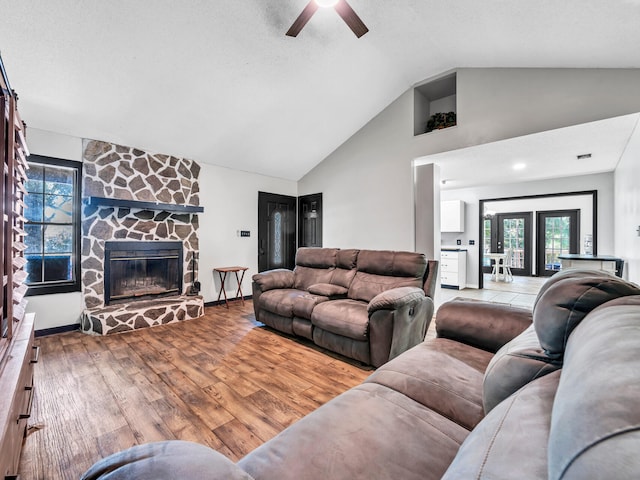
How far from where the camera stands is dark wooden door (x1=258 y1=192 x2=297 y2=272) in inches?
220

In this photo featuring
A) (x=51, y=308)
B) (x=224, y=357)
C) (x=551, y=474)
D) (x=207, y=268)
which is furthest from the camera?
(x=207, y=268)

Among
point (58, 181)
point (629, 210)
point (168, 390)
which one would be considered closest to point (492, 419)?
point (168, 390)

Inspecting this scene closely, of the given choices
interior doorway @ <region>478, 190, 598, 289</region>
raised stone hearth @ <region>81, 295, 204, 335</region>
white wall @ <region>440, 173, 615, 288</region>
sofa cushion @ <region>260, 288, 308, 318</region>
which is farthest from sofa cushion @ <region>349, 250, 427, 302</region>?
interior doorway @ <region>478, 190, 598, 289</region>

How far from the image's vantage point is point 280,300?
10.9 feet

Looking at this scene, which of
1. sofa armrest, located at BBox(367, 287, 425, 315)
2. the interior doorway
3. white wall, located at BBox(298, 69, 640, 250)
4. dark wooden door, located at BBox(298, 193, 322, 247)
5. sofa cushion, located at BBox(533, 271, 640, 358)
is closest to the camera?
sofa cushion, located at BBox(533, 271, 640, 358)

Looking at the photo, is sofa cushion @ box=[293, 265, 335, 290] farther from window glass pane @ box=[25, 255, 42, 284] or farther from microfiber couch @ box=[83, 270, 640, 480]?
window glass pane @ box=[25, 255, 42, 284]

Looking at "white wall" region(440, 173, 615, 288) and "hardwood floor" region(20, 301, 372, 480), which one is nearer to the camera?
"hardwood floor" region(20, 301, 372, 480)

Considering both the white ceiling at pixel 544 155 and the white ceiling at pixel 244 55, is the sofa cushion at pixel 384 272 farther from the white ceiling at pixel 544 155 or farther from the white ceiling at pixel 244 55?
the white ceiling at pixel 244 55

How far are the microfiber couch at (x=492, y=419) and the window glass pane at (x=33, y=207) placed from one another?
164 inches

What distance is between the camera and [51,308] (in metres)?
3.44

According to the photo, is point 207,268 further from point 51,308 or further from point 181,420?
point 181,420

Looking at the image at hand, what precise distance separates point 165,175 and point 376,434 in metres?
4.57

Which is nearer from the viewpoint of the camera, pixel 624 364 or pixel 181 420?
pixel 624 364

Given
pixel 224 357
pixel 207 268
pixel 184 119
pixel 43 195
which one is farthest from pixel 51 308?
pixel 184 119
